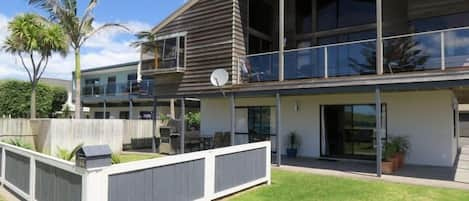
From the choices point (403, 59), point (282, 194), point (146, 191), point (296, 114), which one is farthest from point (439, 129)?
point (146, 191)

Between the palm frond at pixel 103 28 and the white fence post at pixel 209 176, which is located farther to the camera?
the palm frond at pixel 103 28

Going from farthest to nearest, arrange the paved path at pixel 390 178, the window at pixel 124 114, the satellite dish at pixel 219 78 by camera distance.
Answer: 1. the window at pixel 124 114
2. the satellite dish at pixel 219 78
3. the paved path at pixel 390 178

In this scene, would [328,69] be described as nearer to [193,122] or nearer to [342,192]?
[342,192]

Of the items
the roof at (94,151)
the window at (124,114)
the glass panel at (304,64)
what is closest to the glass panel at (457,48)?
the glass panel at (304,64)

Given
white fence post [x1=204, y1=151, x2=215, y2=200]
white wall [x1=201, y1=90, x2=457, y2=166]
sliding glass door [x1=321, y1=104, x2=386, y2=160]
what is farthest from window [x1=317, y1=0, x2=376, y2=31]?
white fence post [x1=204, y1=151, x2=215, y2=200]

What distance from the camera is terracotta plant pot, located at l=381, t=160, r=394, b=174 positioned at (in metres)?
9.69

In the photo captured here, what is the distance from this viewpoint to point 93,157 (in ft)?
14.1

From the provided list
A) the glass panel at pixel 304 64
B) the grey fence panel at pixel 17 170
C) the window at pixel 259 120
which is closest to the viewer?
the grey fence panel at pixel 17 170

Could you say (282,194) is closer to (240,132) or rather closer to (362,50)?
(362,50)

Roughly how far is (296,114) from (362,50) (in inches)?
159

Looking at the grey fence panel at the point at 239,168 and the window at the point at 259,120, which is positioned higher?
the window at the point at 259,120

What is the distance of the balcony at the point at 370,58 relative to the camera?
9.17m

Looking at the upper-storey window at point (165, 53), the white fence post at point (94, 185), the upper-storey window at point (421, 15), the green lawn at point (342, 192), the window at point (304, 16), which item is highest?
the window at point (304, 16)

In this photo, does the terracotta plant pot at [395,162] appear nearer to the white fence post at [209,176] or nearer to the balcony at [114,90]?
the white fence post at [209,176]
